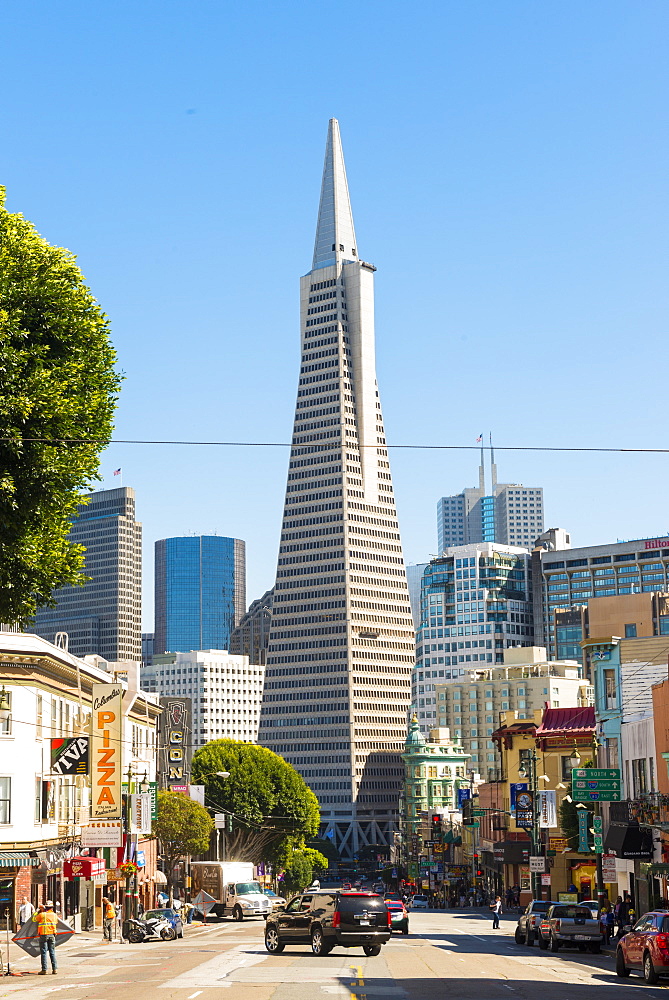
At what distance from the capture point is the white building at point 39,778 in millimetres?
61562

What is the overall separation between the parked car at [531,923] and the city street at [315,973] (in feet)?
3.38

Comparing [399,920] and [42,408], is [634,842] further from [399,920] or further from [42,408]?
[42,408]

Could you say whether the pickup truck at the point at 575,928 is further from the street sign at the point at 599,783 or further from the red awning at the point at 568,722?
the red awning at the point at 568,722

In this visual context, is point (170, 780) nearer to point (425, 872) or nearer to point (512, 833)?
point (512, 833)

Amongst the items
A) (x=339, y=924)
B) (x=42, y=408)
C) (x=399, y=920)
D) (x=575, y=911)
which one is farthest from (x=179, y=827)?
(x=42, y=408)

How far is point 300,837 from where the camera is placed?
14450 centimetres

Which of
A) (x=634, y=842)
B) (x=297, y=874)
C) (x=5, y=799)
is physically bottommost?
(x=297, y=874)

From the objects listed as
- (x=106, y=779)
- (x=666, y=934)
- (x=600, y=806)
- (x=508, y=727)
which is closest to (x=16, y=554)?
(x=666, y=934)

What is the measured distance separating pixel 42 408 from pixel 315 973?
52.8 feet

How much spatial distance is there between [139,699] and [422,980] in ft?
209

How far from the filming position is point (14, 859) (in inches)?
2375

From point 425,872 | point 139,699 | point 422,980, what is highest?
point 139,699

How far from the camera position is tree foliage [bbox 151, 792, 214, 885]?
104m

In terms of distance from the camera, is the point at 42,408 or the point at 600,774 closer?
the point at 42,408
